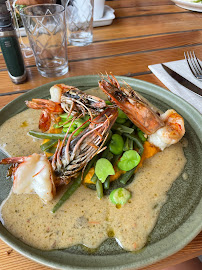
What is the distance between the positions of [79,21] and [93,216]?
5.26 ft

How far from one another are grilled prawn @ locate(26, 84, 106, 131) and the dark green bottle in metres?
0.40

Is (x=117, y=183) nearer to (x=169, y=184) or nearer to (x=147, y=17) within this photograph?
Result: (x=169, y=184)

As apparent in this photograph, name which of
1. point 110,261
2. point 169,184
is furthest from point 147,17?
point 110,261

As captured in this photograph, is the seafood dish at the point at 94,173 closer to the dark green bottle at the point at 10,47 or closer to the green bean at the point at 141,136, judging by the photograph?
the green bean at the point at 141,136

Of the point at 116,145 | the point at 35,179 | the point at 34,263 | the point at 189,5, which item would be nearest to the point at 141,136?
the point at 116,145

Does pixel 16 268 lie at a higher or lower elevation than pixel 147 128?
lower

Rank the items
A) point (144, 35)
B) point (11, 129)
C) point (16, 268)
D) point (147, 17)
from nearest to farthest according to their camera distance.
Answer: point (16, 268) < point (11, 129) < point (144, 35) < point (147, 17)

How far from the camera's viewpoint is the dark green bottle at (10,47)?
1.34 meters

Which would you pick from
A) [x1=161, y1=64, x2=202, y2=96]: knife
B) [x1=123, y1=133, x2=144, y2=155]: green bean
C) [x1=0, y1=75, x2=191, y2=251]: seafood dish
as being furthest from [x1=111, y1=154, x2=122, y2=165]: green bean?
[x1=161, y1=64, x2=202, y2=96]: knife

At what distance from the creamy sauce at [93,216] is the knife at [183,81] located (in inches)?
21.9

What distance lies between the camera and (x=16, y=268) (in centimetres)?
78

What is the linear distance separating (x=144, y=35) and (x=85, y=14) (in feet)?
1.85

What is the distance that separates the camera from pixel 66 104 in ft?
4.11

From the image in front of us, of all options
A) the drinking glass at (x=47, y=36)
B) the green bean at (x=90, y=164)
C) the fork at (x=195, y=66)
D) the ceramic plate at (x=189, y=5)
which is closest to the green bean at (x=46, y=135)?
the green bean at (x=90, y=164)
